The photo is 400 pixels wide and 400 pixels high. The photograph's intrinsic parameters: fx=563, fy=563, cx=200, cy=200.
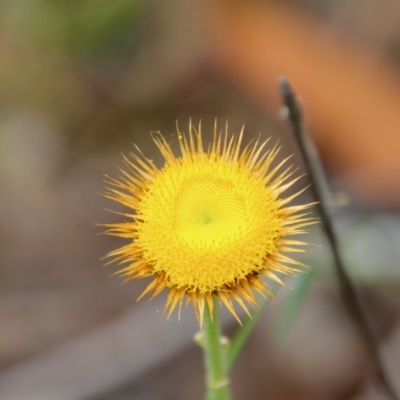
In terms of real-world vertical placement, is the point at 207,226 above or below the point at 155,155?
below

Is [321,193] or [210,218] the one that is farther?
[321,193]

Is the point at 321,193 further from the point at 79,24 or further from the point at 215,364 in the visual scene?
the point at 79,24

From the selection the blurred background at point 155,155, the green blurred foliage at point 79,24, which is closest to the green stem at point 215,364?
the blurred background at point 155,155

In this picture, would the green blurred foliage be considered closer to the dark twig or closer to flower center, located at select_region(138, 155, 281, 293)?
the dark twig

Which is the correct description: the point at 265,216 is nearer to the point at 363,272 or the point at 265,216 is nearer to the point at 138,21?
the point at 363,272

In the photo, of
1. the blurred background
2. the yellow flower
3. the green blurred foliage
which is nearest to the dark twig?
the yellow flower

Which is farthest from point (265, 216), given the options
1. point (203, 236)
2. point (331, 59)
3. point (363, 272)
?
point (331, 59)

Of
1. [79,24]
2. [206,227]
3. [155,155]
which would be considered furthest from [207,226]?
[79,24]
